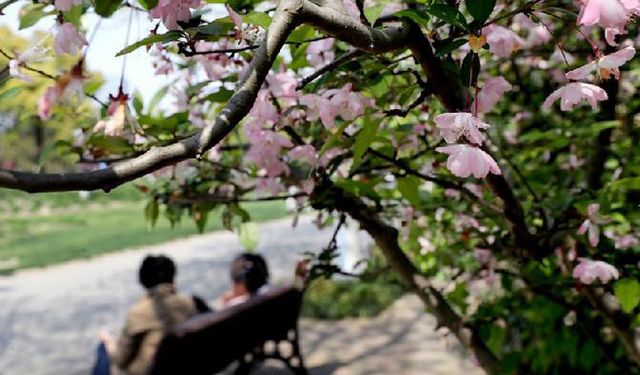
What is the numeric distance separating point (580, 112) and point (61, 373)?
14.8 ft

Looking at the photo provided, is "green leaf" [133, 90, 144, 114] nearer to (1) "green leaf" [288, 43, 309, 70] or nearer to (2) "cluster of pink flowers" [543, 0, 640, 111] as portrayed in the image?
(1) "green leaf" [288, 43, 309, 70]

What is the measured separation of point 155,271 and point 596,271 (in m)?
2.66

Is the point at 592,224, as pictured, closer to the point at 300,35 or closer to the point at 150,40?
the point at 300,35

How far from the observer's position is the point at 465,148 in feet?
2.83

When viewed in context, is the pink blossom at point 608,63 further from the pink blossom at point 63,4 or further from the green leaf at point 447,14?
the pink blossom at point 63,4

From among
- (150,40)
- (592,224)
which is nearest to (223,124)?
(150,40)

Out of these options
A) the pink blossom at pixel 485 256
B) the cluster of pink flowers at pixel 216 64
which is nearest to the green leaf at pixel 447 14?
the cluster of pink flowers at pixel 216 64

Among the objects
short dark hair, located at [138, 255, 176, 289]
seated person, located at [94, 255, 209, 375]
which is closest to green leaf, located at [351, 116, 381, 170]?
seated person, located at [94, 255, 209, 375]

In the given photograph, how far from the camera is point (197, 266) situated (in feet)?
34.5

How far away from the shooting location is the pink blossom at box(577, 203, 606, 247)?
1351 mm

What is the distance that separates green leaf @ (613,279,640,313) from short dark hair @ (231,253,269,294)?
327 centimetres

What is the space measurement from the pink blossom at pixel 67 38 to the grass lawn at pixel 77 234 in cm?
862

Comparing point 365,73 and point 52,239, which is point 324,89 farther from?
point 52,239

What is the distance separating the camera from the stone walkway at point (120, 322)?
16.3ft
